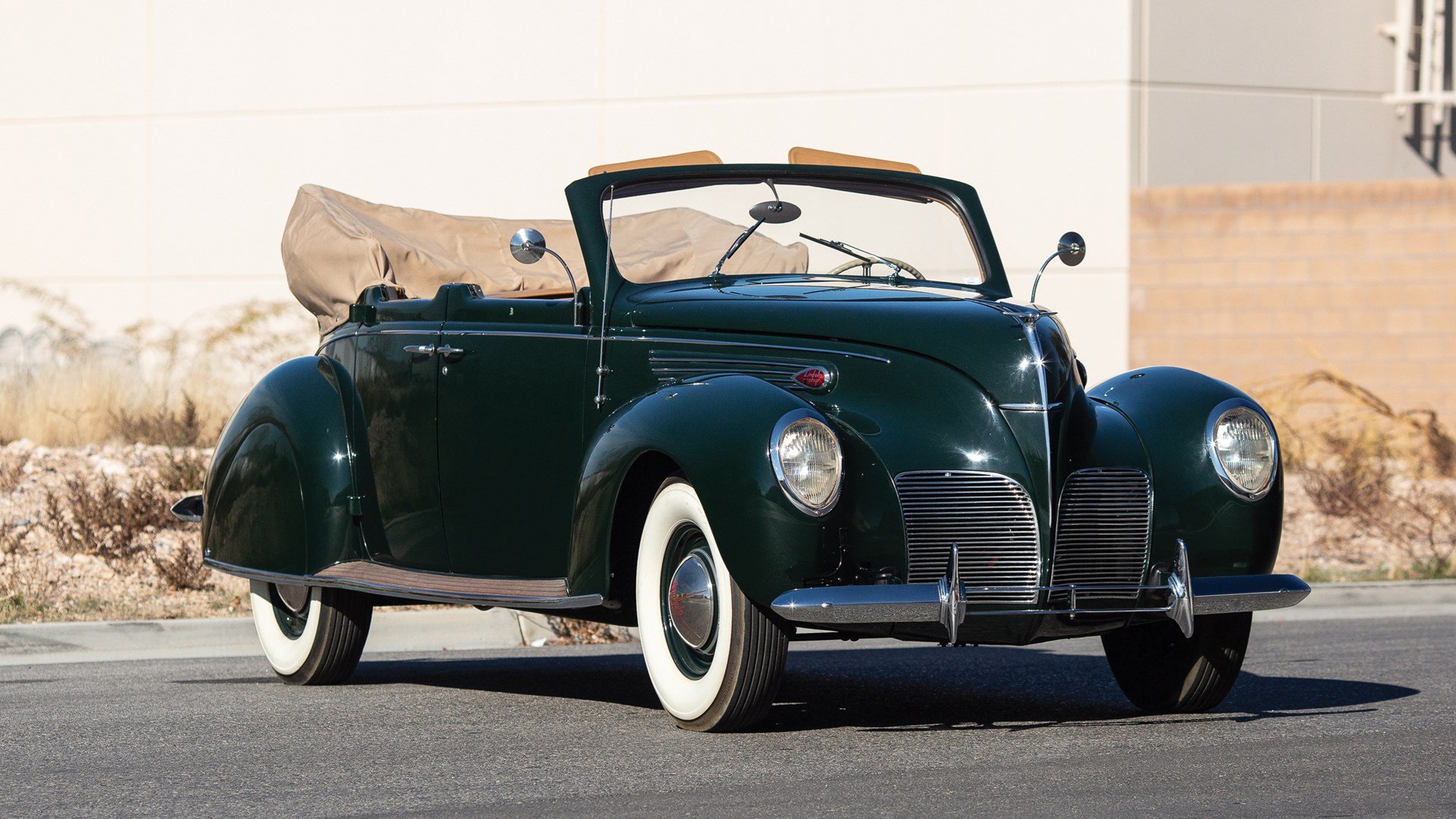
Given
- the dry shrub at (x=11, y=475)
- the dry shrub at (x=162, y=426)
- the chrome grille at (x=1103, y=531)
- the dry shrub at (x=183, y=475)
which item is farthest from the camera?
the dry shrub at (x=162, y=426)

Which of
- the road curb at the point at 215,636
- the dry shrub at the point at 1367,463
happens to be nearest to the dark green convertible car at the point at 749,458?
the road curb at the point at 215,636

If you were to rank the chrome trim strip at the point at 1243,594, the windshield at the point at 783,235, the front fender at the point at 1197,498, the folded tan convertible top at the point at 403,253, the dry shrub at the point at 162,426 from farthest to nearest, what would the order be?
1. the dry shrub at the point at 162,426
2. the folded tan convertible top at the point at 403,253
3. the windshield at the point at 783,235
4. the front fender at the point at 1197,498
5. the chrome trim strip at the point at 1243,594

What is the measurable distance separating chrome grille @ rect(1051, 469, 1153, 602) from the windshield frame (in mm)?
1072

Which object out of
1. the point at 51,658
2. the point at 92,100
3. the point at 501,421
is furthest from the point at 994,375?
the point at 92,100

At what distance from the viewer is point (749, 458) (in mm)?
5344

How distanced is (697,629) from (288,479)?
2.30 meters

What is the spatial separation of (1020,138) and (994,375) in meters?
11.6

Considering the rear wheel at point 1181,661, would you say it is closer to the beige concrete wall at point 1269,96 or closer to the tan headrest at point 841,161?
the tan headrest at point 841,161

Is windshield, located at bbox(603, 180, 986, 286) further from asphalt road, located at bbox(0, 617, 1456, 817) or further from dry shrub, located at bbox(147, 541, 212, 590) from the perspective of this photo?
dry shrub, located at bbox(147, 541, 212, 590)

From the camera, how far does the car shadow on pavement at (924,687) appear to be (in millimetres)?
6242

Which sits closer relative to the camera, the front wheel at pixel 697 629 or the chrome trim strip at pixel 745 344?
the front wheel at pixel 697 629

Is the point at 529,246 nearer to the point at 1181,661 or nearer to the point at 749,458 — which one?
the point at 749,458

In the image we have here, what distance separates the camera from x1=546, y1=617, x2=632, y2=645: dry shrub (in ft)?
30.6

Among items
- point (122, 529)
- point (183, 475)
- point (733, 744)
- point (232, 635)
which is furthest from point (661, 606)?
point (183, 475)
